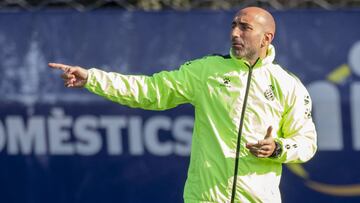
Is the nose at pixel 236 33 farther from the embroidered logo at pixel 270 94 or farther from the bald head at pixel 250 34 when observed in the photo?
the embroidered logo at pixel 270 94

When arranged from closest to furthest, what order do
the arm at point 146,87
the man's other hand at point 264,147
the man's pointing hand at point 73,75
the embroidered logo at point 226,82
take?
the man's other hand at point 264,147
the man's pointing hand at point 73,75
the arm at point 146,87
the embroidered logo at point 226,82

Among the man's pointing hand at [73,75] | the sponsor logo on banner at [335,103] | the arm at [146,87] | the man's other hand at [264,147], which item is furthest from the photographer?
the sponsor logo on banner at [335,103]

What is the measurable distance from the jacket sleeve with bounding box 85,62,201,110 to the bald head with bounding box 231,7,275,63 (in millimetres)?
231

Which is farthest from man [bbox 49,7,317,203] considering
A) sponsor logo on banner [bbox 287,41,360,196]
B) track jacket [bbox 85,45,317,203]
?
sponsor logo on banner [bbox 287,41,360,196]

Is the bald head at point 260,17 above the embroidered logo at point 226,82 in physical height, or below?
above

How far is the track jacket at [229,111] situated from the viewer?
5.11m

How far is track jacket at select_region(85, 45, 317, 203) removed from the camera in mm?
5113

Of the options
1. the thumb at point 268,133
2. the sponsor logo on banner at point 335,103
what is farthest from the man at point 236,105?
the sponsor logo on banner at point 335,103

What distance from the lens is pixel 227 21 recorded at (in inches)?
267

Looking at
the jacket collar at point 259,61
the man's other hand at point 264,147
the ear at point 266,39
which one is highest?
the ear at point 266,39

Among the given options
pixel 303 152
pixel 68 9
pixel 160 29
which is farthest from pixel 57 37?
pixel 303 152

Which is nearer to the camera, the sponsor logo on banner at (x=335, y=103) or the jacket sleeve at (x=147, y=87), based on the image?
the jacket sleeve at (x=147, y=87)

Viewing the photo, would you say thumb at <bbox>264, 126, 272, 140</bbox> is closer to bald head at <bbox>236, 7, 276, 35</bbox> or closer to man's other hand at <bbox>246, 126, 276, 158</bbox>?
man's other hand at <bbox>246, 126, 276, 158</bbox>

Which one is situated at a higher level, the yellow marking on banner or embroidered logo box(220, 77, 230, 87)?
embroidered logo box(220, 77, 230, 87)
